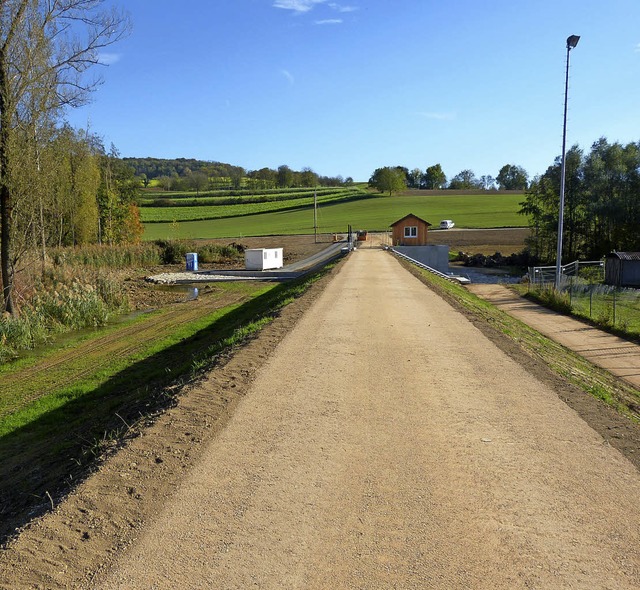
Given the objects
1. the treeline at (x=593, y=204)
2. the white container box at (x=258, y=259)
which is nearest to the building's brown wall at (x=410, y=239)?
the white container box at (x=258, y=259)

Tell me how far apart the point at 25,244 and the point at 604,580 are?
19597mm

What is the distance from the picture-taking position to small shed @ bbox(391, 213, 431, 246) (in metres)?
44.6

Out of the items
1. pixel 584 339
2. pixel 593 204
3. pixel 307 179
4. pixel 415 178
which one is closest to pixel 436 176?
pixel 415 178

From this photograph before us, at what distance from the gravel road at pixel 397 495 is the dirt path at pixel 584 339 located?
8.62 meters

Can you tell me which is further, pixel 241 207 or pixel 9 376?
pixel 241 207

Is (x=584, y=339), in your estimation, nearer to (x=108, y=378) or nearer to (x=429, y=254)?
(x=108, y=378)

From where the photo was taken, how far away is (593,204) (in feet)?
156

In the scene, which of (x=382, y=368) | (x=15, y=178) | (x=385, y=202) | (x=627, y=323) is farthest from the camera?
(x=385, y=202)

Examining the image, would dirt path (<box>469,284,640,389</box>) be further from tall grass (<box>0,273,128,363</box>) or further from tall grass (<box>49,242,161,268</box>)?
tall grass (<box>49,242,161,268</box>)

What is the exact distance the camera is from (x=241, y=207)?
119m

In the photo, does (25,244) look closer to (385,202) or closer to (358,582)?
(358,582)

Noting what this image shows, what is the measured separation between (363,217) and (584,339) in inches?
3186

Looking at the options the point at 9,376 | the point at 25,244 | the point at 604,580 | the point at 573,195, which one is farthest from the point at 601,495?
the point at 573,195

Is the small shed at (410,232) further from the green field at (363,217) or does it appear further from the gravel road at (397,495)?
the gravel road at (397,495)
